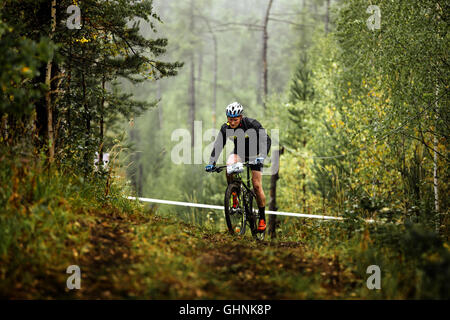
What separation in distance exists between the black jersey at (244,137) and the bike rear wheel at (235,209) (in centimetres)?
65

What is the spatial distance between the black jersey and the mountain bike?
0.32 meters

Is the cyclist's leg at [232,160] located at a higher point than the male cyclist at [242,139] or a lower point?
lower

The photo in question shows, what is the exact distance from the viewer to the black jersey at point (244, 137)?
7.07 meters

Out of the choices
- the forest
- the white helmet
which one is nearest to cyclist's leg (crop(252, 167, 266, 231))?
the forest

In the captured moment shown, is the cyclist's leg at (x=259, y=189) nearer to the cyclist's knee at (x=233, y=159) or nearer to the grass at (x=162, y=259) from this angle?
the cyclist's knee at (x=233, y=159)

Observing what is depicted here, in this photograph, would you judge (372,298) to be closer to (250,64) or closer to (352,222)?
(352,222)

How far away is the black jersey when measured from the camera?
707 cm

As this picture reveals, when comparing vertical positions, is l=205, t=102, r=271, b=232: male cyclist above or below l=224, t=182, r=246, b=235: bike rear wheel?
above

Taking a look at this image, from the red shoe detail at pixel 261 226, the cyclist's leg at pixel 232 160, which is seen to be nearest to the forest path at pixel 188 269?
the cyclist's leg at pixel 232 160

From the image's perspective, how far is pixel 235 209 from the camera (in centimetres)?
692

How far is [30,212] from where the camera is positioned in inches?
171

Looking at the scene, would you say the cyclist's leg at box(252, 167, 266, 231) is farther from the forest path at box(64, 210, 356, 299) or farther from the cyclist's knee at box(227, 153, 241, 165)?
the forest path at box(64, 210, 356, 299)
